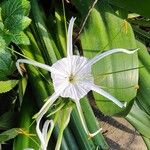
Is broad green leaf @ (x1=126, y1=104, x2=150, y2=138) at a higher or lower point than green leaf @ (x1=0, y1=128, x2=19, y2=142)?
lower

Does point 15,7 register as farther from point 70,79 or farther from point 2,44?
point 70,79

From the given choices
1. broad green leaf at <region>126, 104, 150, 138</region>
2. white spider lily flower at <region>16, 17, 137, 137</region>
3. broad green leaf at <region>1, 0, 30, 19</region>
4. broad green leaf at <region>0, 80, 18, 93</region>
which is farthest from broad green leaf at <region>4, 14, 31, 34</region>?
broad green leaf at <region>126, 104, 150, 138</region>

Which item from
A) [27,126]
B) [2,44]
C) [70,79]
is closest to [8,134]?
[27,126]

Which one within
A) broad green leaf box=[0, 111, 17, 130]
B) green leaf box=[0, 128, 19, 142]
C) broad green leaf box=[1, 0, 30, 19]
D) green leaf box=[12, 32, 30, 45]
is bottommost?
broad green leaf box=[0, 111, 17, 130]

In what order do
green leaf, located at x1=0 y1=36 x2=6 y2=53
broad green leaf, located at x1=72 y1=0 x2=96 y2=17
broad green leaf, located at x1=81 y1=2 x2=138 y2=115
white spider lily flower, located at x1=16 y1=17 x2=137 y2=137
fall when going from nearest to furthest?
white spider lily flower, located at x1=16 y1=17 x2=137 y2=137 < green leaf, located at x1=0 y1=36 x2=6 y2=53 < broad green leaf, located at x1=81 y1=2 x2=138 y2=115 < broad green leaf, located at x1=72 y1=0 x2=96 y2=17

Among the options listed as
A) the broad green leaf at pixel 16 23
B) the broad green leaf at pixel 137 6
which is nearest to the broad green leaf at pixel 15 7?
the broad green leaf at pixel 16 23

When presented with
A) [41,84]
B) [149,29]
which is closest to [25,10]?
[41,84]

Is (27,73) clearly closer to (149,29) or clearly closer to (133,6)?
(133,6)

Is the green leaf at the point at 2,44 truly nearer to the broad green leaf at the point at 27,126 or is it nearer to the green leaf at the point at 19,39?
the green leaf at the point at 19,39

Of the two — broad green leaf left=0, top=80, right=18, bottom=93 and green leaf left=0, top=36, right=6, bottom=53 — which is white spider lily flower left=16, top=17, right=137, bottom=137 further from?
broad green leaf left=0, top=80, right=18, bottom=93
